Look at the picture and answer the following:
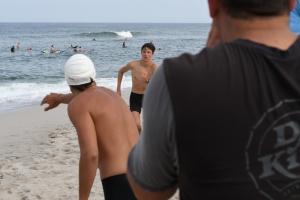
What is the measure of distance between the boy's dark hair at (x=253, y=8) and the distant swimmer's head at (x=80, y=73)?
211 centimetres

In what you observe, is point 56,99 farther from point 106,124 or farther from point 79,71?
point 106,124

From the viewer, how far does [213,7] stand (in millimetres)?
1159

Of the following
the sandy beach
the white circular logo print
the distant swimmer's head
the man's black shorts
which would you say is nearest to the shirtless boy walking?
the man's black shorts

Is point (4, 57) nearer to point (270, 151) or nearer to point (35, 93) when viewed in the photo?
point (35, 93)

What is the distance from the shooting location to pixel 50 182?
5688 millimetres

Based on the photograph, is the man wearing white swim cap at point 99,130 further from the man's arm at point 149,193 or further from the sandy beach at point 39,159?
the sandy beach at point 39,159

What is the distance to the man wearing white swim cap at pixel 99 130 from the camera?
9.34ft

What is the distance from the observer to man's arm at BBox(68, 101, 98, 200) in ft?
9.20

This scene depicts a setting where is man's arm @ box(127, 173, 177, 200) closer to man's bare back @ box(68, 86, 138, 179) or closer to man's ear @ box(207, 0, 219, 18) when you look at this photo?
man's ear @ box(207, 0, 219, 18)

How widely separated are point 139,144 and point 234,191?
10.5 inches

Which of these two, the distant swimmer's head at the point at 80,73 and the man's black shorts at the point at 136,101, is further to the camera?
the man's black shorts at the point at 136,101

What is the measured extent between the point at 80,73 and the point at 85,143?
0.56 metres

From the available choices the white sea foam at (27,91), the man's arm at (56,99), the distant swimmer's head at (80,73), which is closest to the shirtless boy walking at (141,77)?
the man's arm at (56,99)

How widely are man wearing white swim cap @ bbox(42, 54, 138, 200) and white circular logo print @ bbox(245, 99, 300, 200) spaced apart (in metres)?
1.83
